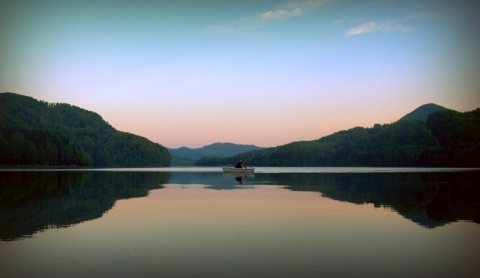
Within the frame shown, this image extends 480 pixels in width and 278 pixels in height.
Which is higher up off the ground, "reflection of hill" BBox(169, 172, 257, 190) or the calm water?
"reflection of hill" BBox(169, 172, 257, 190)

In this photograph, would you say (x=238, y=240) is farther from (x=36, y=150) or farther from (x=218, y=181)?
(x=36, y=150)

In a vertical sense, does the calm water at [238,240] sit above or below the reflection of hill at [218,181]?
below

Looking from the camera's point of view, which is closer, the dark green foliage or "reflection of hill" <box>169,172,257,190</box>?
Result: "reflection of hill" <box>169,172,257,190</box>

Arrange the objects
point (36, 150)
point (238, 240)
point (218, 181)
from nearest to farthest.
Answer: point (238, 240) → point (218, 181) → point (36, 150)

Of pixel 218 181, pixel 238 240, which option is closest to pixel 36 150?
pixel 218 181

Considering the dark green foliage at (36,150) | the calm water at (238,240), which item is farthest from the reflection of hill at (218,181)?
the dark green foliage at (36,150)

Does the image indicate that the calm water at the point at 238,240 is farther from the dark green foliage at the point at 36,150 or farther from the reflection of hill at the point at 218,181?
the dark green foliage at the point at 36,150

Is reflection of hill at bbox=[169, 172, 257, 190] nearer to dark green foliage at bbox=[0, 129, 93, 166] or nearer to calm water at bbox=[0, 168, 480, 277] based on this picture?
calm water at bbox=[0, 168, 480, 277]

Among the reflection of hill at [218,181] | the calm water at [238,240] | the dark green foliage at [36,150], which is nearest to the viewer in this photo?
the calm water at [238,240]

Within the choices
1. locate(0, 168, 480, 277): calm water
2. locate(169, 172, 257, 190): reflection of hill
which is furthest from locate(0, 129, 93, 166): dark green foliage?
locate(0, 168, 480, 277): calm water

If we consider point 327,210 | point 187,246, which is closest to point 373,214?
point 327,210

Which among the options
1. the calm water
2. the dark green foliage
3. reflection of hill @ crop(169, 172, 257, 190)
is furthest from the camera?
the dark green foliage

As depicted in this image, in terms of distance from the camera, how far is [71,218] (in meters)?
27.9

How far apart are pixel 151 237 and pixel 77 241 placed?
3382 mm
